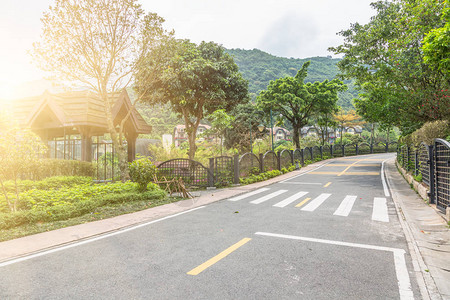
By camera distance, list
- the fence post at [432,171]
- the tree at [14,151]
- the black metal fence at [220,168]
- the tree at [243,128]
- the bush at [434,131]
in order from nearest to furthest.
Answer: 1. the tree at [14,151]
2. the fence post at [432,171]
3. the bush at [434,131]
4. the black metal fence at [220,168]
5. the tree at [243,128]


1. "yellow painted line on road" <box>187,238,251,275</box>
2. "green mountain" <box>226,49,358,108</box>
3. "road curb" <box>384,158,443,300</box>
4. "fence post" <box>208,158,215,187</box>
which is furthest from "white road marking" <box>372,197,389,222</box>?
"green mountain" <box>226,49,358,108</box>

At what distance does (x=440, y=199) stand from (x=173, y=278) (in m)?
8.79

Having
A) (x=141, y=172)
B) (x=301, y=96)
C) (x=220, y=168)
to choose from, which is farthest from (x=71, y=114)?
(x=301, y=96)

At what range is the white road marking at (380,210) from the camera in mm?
7582

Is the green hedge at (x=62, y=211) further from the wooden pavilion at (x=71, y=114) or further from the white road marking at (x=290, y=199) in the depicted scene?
the wooden pavilion at (x=71, y=114)

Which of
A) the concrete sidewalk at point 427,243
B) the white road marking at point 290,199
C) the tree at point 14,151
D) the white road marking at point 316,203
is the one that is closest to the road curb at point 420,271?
the concrete sidewalk at point 427,243

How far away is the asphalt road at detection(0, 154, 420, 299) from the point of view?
359cm

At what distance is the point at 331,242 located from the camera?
18.2ft

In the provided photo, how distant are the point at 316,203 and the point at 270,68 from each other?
108 m

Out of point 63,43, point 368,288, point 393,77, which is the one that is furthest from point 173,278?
point 393,77

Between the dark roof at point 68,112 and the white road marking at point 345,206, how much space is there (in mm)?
13194

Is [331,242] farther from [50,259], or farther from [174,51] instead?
[174,51]

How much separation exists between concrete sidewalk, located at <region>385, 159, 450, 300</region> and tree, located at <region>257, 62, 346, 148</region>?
24107 mm

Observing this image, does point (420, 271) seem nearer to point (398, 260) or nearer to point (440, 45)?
point (398, 260)
